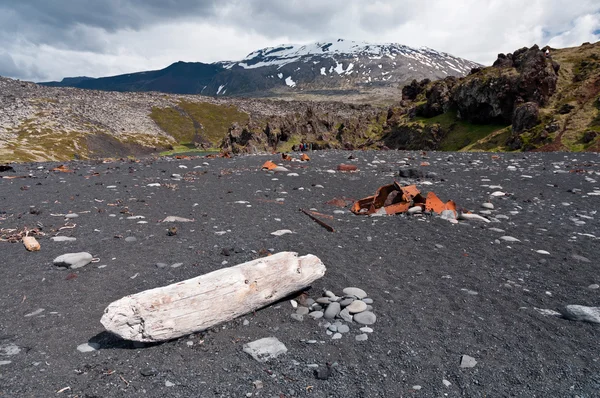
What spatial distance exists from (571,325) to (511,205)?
618cm

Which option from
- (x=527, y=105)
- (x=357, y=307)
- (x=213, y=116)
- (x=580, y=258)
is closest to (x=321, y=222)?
(x=357, y=307)

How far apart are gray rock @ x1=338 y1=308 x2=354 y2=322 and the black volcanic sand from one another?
0.30 metres

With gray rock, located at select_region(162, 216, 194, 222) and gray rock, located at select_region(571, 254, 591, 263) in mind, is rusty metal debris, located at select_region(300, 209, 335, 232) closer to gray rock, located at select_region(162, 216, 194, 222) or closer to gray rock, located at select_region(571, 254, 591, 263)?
gray rock, located at select_region(162, 216, 194, 222)

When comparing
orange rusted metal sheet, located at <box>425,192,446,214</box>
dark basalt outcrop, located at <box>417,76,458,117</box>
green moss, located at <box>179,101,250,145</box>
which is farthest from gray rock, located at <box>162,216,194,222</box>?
green moss, located at <box>179,101,250,145</box>

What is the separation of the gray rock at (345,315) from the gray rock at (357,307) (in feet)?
0.17

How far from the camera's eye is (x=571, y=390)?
278cm

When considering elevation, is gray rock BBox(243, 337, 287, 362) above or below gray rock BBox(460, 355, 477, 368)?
below

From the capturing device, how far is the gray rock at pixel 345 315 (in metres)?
3.85

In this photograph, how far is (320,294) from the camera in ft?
14.5

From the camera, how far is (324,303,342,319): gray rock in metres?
3.89

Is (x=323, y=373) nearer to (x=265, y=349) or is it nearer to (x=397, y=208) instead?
(x=265, y=349)

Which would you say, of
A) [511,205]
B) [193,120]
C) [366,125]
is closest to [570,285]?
[511,205]

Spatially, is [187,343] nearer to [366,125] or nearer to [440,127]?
[440,127]

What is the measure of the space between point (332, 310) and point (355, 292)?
0.56 metres
